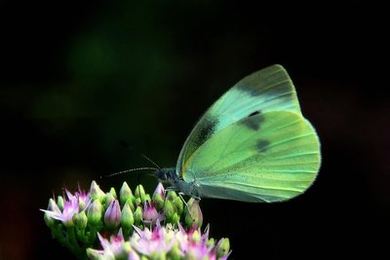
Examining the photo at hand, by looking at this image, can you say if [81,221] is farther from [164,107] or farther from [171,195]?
[164,107]

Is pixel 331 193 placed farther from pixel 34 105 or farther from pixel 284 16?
pixel 34 105

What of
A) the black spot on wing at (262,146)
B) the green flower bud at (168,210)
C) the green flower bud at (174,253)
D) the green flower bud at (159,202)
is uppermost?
the black spot on wing at (262,146)

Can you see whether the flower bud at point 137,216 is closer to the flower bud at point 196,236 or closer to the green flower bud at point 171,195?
the green flower bud at point 171,195

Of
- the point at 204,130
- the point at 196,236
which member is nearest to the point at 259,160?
the point at 204,130

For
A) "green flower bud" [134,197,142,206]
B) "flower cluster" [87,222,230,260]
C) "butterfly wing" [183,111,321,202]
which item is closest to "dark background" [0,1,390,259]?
"butterfly wing" [183,111,321,202]

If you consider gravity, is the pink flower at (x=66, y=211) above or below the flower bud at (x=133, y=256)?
above


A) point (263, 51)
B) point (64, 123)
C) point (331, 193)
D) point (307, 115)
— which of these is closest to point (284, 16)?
point (263, 51)

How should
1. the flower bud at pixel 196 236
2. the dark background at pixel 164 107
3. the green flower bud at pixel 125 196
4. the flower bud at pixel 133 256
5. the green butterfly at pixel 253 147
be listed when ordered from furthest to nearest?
the dark background at pixel 164 107, the green butterfly at pixel 253 147, the green flower bud at pixel 125 196, the flower bud at pixel 196 236, the flower bud at pixel 133 256

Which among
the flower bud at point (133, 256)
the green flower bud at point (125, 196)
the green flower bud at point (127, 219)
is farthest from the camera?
the green flower bud at point (125, 196)

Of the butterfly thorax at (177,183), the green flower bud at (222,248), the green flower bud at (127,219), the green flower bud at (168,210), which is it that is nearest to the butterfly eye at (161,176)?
the butterfly thorax at (177,183)
